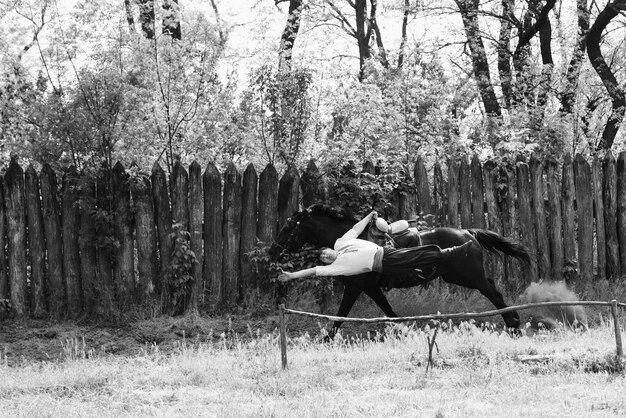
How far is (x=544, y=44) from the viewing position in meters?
21.5

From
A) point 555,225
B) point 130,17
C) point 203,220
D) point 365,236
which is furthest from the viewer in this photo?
point 130,17

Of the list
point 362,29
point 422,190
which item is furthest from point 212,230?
point 362,29

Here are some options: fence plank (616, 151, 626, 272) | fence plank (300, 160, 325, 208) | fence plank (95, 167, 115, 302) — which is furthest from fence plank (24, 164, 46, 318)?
fence plank (616, 151, 626, 272)

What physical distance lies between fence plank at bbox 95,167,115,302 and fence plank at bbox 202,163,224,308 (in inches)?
Result: 49.8

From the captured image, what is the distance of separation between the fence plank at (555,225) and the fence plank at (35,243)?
23.8 feet

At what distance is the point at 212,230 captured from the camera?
12828 millimetres

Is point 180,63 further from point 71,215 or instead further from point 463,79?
point 463,79

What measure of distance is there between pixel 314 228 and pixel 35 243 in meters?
3.86

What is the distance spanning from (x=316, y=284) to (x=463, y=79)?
8.96m

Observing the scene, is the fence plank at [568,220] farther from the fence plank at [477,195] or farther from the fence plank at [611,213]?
the fence plank at [477,195]

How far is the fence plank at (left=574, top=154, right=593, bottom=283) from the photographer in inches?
549

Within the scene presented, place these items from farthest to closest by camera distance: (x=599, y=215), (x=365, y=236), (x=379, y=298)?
(x=599, y=215)
(x=379, y=298)
(x=365, y=236)

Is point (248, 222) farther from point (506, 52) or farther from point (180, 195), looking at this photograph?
point (506, 52)

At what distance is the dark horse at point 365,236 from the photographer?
1109 cm
